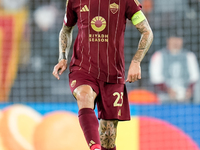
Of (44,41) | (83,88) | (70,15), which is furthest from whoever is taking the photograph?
(44,41)

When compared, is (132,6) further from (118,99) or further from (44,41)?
(44,41)

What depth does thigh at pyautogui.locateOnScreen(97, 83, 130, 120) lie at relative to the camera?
310 cm

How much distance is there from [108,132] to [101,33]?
861 mm

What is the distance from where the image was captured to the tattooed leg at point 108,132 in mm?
3281

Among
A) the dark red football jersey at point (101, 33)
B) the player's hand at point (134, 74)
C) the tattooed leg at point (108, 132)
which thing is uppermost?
the dark red football jersey at point (101, 33)

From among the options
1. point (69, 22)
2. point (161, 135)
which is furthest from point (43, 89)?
point (69, 22)

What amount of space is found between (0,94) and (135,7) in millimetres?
5502

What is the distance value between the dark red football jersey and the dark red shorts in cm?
5

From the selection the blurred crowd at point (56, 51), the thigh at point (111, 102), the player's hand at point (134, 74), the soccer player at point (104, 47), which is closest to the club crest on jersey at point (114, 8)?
the soccer player at point (104, 47)

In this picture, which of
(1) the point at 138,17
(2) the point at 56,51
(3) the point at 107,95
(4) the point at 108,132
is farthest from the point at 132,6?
(2) the point at 56,51

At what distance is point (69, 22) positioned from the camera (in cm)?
328

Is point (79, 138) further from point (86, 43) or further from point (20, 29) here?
point (20, 29)

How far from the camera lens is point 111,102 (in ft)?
10.2

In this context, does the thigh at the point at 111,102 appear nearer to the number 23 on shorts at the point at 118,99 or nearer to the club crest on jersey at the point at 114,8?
the number 23 on shorts at the point at 118,99
